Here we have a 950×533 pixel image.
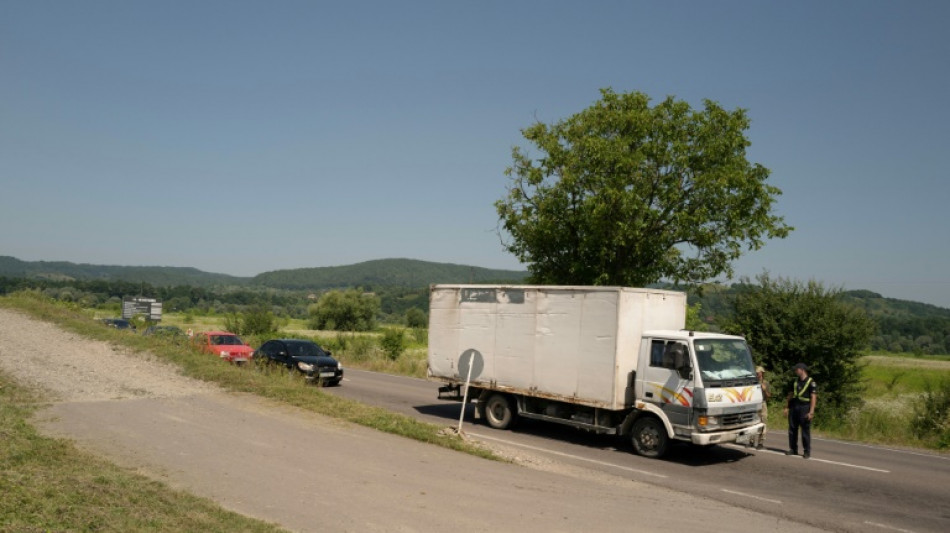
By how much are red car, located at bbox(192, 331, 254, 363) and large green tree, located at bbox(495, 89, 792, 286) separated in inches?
445

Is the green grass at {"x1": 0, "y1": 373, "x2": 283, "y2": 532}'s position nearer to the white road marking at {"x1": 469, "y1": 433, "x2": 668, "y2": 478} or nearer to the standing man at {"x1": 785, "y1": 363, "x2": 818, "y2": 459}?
the white road marking at {"x1": 469, "y1": 433, "x2": 668, "y2": 478}

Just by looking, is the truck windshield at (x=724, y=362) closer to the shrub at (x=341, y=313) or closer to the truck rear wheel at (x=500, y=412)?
the truck rear wheel at (x=500, y=412)

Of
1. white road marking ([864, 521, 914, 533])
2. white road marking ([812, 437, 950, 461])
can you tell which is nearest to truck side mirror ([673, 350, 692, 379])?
white road marking ([864, 521, 914, 533])

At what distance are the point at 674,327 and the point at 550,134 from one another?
41.3ft

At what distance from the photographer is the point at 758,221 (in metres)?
22.9

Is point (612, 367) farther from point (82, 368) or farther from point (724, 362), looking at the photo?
point (82, 368)

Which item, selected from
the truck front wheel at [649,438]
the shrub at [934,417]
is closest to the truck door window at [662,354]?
the truck front wheel at [649,438]

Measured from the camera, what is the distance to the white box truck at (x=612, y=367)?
40.2ft

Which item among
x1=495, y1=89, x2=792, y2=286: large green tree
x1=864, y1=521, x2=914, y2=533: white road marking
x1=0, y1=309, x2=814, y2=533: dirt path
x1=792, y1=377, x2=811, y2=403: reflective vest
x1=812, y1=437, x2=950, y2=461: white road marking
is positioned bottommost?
x1=812, y1=437, x2=950, y2=461: white road marking

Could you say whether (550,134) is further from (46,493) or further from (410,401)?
(46,493)

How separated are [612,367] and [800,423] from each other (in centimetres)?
413

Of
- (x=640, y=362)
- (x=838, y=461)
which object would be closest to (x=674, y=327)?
(x=640, y=362)

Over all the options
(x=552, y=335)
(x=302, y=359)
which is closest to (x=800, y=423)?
(x=552, y=335)

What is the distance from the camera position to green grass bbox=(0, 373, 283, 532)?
5855 mm
